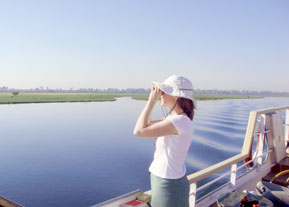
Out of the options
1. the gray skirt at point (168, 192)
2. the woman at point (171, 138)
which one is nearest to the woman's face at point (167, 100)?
the woman at point (171, 138)

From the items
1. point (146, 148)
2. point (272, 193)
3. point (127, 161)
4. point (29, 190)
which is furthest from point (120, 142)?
point (272, 193)

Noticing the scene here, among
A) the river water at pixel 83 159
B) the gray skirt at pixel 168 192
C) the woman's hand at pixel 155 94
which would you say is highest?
the woman's hand at pixel 155 94

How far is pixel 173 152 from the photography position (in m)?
0.94

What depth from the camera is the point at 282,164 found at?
9.01 feet

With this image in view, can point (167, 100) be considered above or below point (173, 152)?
above

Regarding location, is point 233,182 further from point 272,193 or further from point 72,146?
point 72,146

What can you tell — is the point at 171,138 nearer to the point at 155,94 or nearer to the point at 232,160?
the point at 155,94

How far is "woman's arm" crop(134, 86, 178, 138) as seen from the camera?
0.88 meters

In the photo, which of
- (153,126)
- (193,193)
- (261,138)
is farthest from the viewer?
(261,138)

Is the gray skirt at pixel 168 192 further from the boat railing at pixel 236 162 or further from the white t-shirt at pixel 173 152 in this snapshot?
the boat railing at pixel 236 162

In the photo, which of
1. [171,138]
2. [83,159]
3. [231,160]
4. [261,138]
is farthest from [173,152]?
[83,159]

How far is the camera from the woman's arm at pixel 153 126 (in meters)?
0.88

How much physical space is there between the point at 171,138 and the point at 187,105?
0.15m

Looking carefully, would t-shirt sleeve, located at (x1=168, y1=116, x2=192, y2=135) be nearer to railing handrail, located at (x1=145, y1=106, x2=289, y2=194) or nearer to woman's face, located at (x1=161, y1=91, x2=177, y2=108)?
woman's face, located at (x1=161, y1=91, x2=177, y2=108)
